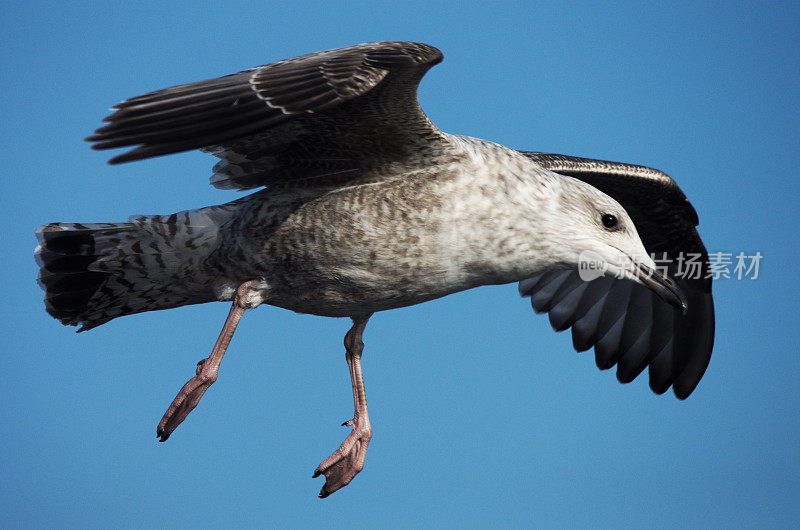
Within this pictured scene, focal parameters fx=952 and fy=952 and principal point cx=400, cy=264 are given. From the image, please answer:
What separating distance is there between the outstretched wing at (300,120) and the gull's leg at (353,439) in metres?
1.56

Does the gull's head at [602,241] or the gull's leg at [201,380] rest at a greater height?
the gull's head at [602,241]

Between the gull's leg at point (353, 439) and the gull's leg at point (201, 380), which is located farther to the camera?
the gull's leg at point (353, 439)

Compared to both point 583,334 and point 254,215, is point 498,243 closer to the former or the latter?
point 254,215

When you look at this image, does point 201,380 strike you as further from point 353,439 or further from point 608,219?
point 608,219

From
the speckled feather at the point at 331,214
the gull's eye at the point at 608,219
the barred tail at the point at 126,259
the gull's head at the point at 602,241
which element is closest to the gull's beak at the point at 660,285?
the gull's head at the point at 602,241

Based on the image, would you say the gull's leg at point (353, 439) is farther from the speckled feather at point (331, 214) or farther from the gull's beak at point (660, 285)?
the gull's beak at point (660, 285)

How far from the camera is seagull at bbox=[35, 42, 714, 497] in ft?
17.3

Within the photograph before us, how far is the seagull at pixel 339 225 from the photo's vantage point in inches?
208

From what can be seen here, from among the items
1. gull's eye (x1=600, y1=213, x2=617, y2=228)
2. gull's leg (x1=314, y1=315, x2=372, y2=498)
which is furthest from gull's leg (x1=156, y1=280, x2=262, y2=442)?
gull's eye (x1=600, y1=213, x2=617, y2=228)

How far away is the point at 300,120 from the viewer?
561 centimetres

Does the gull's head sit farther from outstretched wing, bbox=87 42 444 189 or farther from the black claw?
the black claw

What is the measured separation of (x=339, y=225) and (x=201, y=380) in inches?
50.5

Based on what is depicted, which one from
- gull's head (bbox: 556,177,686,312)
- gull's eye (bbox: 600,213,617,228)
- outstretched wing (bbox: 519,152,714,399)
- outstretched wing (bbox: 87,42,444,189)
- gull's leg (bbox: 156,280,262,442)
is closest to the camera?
outstretched wing (bbox: 87,42,444,189)

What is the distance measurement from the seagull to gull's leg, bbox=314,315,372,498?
0.01m
